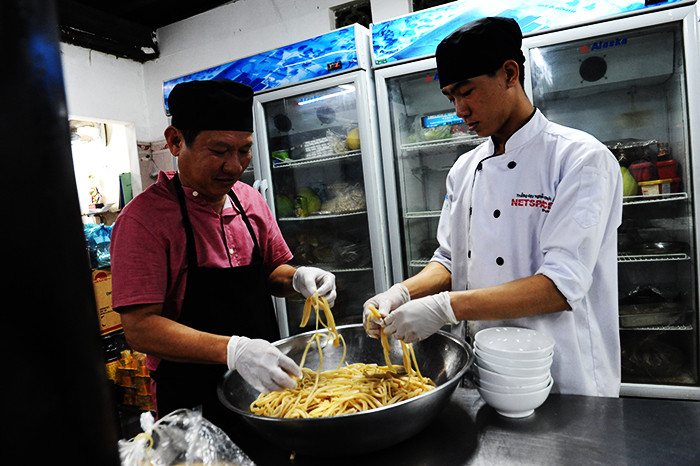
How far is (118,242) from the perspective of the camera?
1749 mm

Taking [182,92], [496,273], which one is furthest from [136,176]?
[496,273]

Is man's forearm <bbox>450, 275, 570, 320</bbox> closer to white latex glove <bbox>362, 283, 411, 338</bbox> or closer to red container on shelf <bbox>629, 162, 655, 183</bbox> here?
white latex glove <bbox>362, 283, 411, 338</bbox>

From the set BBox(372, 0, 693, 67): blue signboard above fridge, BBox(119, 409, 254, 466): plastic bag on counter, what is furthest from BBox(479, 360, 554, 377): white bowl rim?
BBox(372, 0, 693, 67): blue signboard above fridge

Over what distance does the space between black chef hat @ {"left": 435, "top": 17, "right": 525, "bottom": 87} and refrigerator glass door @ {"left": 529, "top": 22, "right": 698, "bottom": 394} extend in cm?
165

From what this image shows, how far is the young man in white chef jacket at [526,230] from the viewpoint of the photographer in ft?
5.48

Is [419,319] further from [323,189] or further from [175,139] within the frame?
[323,189]

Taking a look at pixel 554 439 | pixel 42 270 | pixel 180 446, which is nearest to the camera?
pixel 42 270

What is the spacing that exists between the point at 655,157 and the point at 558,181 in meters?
2.08

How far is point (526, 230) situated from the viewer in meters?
1.86

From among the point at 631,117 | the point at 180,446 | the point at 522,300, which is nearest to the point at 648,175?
the point at 631,117

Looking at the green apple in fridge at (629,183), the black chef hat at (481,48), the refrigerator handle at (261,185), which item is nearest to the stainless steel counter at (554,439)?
the black chef hat at (481,48)

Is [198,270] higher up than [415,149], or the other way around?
[415,149]

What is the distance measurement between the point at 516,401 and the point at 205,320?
4.13 ft

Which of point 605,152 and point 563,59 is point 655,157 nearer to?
point 563,59
